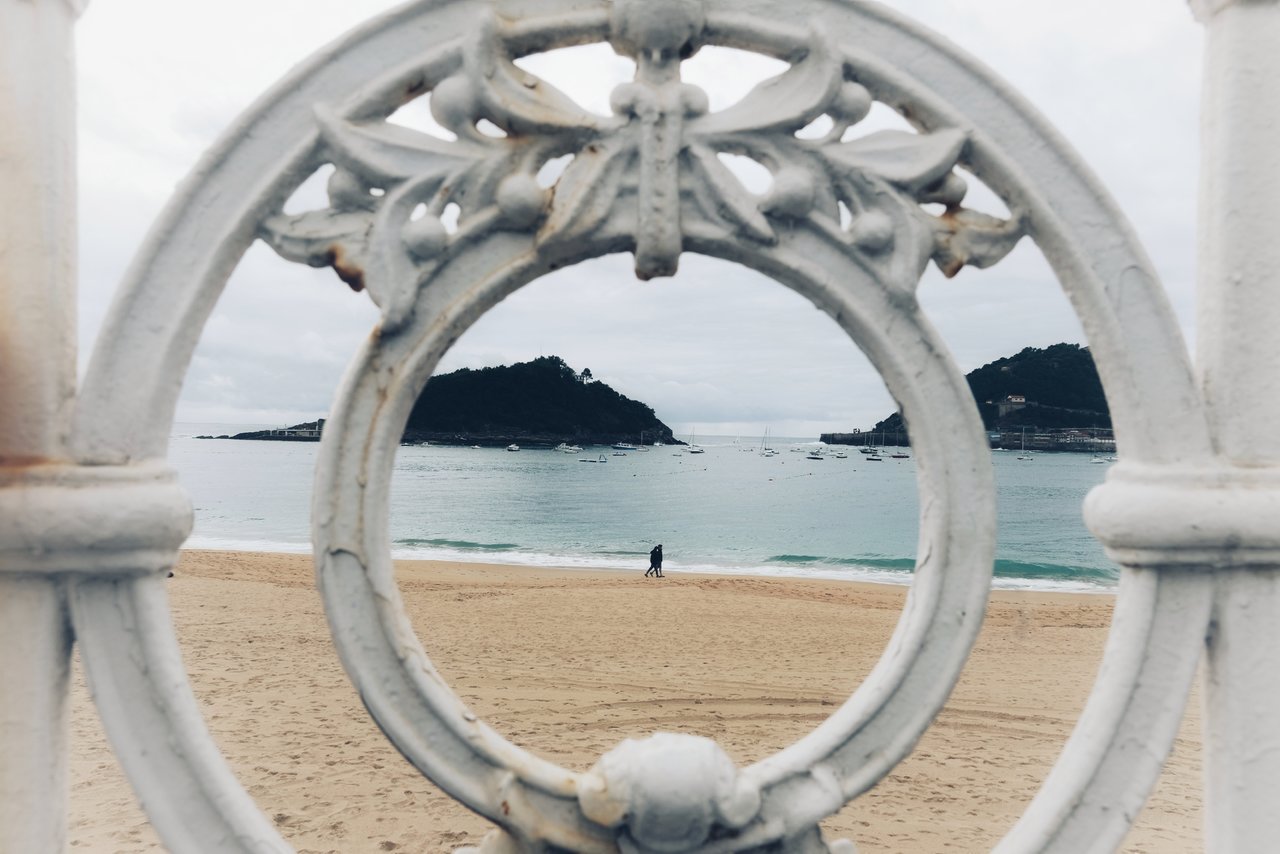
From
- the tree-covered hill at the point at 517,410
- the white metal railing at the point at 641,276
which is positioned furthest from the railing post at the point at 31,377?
the tree-covered hill at the point at 517,410

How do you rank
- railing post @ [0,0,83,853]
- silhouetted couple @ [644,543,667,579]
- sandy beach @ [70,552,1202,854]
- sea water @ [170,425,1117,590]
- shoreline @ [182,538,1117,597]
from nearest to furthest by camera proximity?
1. railing post @ [0,0,83,853]
2. sandy beach @ [70,552,1202,854]
3. silhouetted couple @ [644,543,667,579]
4. shoreline @ [182,538,1117,597]
5. sea water @ [170,425,1117,590]

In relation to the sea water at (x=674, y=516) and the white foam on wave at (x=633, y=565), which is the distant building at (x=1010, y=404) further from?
the white foam on wave at (x=633, y=565)

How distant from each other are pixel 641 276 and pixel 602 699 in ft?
26.1

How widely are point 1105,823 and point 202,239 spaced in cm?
198

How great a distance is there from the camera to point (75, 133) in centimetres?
163

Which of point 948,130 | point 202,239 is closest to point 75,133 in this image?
point 202,239

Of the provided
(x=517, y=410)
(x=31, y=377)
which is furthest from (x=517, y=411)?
(x=31, y=377)

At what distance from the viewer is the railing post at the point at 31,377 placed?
5.01 ft

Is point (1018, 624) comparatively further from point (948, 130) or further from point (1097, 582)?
point (948, 130)

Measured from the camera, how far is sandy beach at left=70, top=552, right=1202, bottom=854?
20.3ft

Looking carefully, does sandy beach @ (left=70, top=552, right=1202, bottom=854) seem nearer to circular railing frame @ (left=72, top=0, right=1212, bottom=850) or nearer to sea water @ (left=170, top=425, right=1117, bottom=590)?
circular railing frame @ (left=72, top=0, right=1212, bottom=850)

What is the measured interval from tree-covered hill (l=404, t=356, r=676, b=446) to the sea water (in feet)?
21.4

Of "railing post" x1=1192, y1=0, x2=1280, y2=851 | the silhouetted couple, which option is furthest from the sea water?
"railing post" x1=1192, y1=0, x2=1280, y2=851

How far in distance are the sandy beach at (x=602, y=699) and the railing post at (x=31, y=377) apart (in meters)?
3.52
